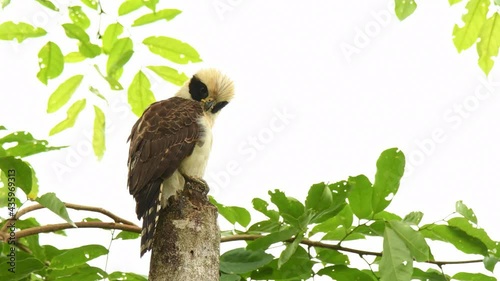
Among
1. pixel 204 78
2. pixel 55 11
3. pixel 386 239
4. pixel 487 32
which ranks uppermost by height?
pixel 204 78

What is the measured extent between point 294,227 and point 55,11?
56.2 inches

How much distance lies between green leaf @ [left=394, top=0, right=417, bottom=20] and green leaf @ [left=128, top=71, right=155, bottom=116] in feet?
4.59

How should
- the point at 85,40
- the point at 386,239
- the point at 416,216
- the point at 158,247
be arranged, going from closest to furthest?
the point at 158,247, the point at 386,239, the point at 416,216, the point at 85,40

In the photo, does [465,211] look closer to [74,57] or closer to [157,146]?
[157,146]

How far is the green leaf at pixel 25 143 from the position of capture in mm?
2979

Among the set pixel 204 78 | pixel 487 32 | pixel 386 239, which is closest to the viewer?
pixel 386 239

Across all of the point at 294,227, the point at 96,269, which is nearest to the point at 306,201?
the point at 294,227

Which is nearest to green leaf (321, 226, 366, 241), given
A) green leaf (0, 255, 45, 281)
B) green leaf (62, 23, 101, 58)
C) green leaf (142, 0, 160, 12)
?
green leaf (0, 255, 45, 281)

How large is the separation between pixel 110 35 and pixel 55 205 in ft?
4.28

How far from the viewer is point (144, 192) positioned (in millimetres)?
3561

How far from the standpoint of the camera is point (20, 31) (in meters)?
3.38

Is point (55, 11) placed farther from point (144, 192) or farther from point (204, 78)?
point (204, 78)

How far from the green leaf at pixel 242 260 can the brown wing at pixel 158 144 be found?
1.95 feet

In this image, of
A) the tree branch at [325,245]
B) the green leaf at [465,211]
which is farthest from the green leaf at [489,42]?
the tree branch at [325,245]
